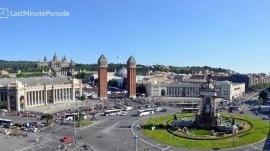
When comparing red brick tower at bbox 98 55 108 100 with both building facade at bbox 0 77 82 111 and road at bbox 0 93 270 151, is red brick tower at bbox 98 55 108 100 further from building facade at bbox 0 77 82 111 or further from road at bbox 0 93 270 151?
road at bbox 0 93 270 151

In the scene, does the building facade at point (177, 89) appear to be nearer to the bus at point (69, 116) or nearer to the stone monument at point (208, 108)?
the bus at point (69, 116)

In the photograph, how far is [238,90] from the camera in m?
170

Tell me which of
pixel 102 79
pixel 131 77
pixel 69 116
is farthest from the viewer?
pixel 131 77

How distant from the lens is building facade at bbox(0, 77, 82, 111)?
119 m

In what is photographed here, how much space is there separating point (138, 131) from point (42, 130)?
22167 mm

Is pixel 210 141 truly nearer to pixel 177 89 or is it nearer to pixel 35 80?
pixel 35 80

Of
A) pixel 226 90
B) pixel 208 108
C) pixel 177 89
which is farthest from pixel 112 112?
pixel 226 90

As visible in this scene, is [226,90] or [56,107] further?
[226,90]

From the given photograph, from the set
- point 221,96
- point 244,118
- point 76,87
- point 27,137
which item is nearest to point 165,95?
point 221,96

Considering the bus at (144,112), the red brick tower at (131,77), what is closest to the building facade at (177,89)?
the red brick tower at (131,77)

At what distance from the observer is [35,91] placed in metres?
126

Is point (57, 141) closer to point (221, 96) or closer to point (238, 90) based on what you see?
point (221, 96)

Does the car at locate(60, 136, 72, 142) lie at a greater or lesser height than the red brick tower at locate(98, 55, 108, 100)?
lesser

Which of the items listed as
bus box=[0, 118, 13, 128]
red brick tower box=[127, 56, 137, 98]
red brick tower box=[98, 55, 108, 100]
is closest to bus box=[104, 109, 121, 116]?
bus box=[0, 118, 13, 128]
